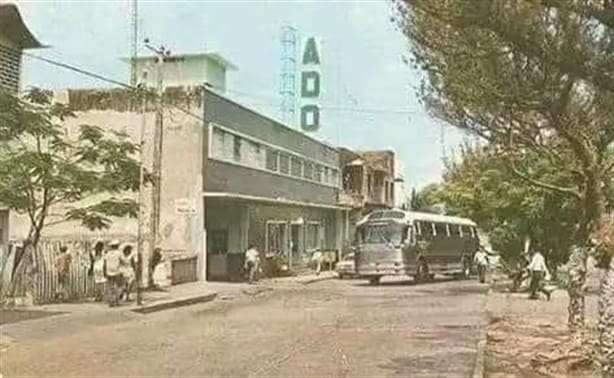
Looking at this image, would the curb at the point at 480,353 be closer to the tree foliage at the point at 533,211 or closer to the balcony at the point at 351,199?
the tree foliage at the point at 533,211

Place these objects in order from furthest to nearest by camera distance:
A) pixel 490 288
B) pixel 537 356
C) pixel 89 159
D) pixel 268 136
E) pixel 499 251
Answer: pixel 268 136 → pixel 499 251 → pixel 490 288 → pixel 89 159 → pixel 537 356

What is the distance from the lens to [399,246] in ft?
129

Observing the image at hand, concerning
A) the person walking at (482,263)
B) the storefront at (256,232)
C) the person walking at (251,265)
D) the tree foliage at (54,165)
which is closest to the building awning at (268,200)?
the storefront at (256,232)

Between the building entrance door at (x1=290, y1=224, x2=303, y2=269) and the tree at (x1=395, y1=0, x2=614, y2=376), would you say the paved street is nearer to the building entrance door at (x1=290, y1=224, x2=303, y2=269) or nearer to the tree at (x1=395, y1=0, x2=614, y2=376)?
the tree at (x1=395, y1=0, x2=614, y2=376)

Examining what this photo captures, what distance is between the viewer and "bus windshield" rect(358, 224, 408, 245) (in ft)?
131

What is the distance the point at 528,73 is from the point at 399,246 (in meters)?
26.3

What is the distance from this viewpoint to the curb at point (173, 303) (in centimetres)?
2428

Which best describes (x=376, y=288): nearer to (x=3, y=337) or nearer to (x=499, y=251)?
(x=499, y=251)

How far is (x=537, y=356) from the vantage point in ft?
50.6

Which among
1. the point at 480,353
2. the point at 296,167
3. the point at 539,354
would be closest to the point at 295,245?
the point at 296,167

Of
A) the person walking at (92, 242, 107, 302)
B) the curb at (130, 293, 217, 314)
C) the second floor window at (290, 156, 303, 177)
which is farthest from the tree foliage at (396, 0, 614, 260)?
the second floor window at (290, 156, 303, 177)

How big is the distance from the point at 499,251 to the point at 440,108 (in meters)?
23.7

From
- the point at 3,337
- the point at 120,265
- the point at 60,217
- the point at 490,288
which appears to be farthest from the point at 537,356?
the point at 60,217

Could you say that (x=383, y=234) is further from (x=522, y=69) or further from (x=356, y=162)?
(x=356, y=162)
